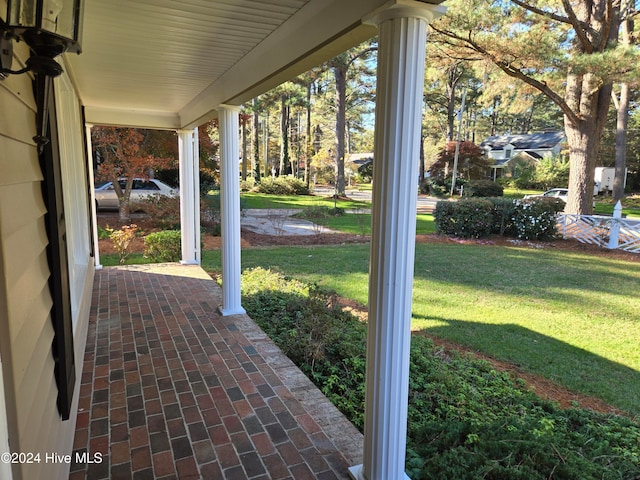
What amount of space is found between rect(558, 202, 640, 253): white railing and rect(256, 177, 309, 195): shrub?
12.7 meters

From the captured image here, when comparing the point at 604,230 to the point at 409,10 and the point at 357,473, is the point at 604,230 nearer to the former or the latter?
the point at 357,473

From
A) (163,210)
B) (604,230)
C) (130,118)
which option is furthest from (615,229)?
(163,210)

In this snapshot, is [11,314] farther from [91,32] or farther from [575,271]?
[575,271]

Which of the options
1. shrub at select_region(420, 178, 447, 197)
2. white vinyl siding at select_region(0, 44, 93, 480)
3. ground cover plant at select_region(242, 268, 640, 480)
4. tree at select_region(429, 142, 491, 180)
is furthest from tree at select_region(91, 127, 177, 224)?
tree at select_region(429, 142, 491, 180)

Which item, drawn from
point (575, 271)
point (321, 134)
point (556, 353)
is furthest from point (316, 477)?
point (321, 134)

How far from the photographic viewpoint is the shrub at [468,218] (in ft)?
32.4

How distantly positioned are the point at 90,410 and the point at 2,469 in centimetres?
200

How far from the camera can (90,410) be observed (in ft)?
8.82

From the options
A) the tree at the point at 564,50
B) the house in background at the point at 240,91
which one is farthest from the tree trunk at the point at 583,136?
the house in background at the point at 240,91

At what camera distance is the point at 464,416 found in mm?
2779

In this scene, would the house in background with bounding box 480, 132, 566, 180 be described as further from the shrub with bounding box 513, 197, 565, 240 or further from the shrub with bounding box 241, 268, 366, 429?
the shrub with bounding box 241, 268, 366, 429

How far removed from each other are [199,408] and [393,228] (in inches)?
74.1

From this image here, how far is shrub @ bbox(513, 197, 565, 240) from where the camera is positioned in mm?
9820

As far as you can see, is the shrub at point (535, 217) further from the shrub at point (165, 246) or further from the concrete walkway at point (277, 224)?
the shrub at point (165, 246)
